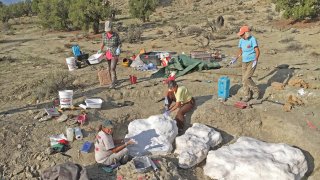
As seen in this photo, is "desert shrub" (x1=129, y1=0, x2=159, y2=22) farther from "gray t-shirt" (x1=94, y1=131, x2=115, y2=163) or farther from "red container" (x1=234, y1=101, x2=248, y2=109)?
"gray t-shirt" (x1=94, y1=131, x2=115, y2=163)

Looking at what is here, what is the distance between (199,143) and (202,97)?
1.88 m

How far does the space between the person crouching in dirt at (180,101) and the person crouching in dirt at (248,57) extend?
46.8 inches

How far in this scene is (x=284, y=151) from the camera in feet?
20.0

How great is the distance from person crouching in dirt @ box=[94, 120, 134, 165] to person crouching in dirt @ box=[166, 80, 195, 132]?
1.56 metres

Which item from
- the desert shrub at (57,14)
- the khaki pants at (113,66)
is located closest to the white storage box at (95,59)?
the khaki pants at (113,66)

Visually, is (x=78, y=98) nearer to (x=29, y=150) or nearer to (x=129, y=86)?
(x=129, y=86)

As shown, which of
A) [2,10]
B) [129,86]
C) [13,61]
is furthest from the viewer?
[2,10]

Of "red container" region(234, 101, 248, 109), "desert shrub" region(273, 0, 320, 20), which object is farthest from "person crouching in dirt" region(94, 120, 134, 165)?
"desert shrub" region(273, 0, 320, 20)

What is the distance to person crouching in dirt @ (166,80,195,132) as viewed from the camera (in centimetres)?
725

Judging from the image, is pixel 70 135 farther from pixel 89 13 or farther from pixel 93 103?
pixel 89 13

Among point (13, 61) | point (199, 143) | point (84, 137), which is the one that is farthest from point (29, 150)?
point (13, 61)

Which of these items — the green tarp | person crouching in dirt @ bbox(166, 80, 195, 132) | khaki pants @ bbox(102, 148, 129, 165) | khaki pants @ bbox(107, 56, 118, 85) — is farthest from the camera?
the green tarp

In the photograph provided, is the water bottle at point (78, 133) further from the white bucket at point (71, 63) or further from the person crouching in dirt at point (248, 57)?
the white bucket at point (71, 63)

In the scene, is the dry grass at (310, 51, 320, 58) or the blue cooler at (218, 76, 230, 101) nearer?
the blue cooler at (218, 76, 230, 101)
